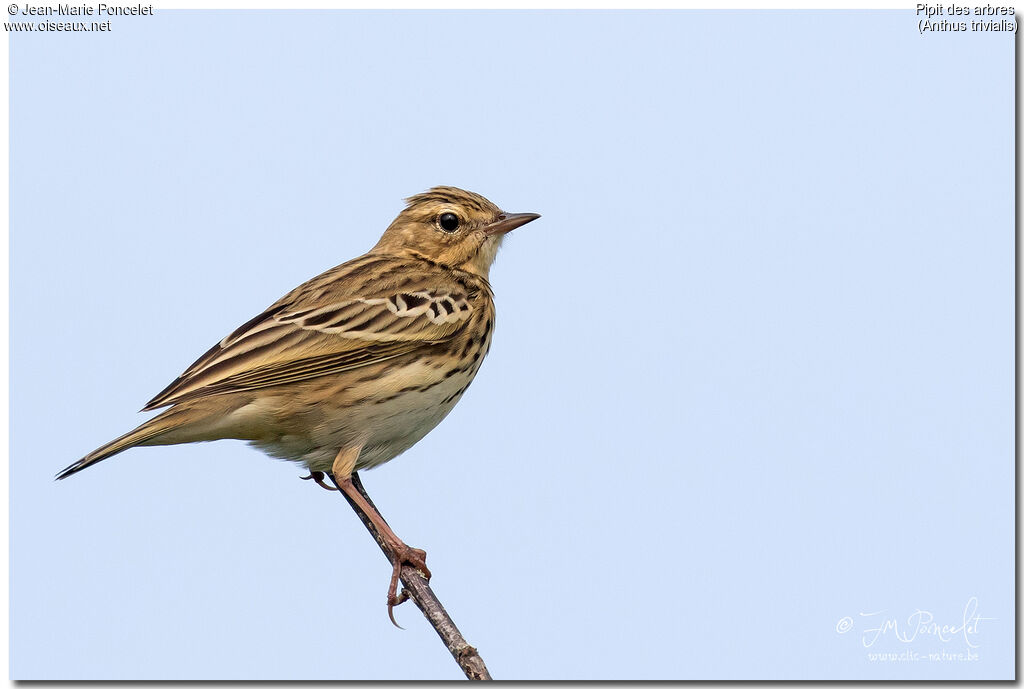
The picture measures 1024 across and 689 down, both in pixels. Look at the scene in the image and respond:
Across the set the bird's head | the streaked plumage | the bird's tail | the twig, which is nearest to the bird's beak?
the bird's head

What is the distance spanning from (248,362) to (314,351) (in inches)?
17.6

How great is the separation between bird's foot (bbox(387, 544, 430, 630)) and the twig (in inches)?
1.1

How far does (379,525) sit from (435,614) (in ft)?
3.86

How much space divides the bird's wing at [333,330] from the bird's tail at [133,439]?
0.72 ft

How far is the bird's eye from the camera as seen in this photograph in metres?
8.60

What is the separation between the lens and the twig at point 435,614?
19.8ft

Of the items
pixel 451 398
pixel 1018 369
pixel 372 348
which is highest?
pixel 372 348

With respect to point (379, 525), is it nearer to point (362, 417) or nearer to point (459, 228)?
point (362, 417)

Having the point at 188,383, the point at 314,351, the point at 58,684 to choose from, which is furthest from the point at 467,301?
the point at 58,684

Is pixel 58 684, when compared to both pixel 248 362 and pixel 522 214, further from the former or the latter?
pixel 522 214

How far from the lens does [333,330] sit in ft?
24.6

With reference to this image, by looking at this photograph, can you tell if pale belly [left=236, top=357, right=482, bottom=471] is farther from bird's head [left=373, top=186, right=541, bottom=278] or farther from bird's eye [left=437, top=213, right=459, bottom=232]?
bird's eye [left=437, top=213, right=459, bottom=232]

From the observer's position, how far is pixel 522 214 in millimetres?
8539

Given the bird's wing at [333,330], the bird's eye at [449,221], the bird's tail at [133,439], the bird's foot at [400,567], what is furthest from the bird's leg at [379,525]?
the bird's eye at [449,221]
